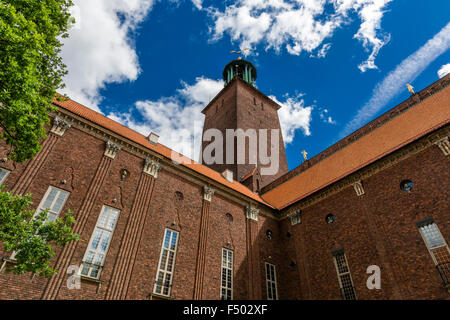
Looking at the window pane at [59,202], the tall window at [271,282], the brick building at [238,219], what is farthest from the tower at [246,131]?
the window pane at [59,202]

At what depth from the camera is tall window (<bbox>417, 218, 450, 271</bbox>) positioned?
42.4 feet

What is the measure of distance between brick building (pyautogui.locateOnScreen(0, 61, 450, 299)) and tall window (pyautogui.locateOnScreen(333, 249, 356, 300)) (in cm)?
8

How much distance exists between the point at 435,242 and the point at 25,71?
18.0 m

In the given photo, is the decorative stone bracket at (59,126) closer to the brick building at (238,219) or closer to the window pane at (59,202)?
the brick building at (238,219)

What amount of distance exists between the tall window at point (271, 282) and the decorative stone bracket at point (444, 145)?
496 inches

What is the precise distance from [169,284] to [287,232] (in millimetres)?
10470

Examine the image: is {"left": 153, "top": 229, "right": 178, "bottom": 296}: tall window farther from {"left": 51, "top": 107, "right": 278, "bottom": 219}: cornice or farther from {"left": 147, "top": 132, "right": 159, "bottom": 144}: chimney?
{"left": 147, "top": 132, "right": 159, "bottom": 144}: chimney

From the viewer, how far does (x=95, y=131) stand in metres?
16.6

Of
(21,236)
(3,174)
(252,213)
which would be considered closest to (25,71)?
(21,236)

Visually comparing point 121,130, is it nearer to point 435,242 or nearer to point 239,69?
point 435,242

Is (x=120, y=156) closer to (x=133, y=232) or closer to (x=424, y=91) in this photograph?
(x=133, y=232)

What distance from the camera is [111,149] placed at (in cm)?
1667

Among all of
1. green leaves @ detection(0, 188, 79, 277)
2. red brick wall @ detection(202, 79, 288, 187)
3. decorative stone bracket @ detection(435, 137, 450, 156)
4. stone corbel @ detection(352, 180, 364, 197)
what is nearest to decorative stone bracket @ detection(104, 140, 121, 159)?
green leaves @ detection(0, 188, 79, 277)
